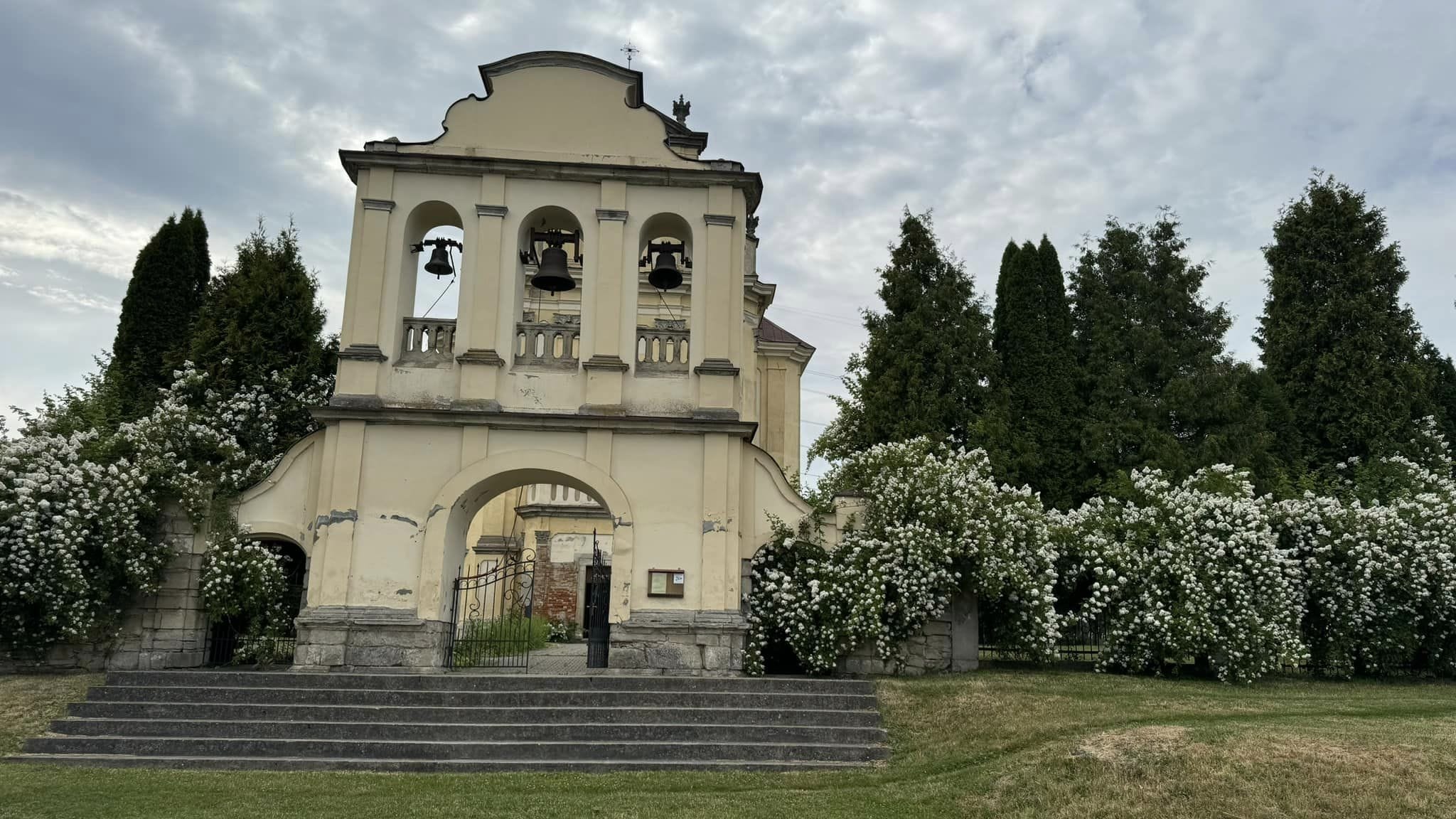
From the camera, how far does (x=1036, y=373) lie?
2194 centimetres

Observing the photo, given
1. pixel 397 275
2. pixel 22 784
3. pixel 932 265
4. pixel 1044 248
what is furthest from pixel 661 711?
pixel 1044 248

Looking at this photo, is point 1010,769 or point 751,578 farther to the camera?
point 751,578

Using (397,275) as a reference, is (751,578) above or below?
below

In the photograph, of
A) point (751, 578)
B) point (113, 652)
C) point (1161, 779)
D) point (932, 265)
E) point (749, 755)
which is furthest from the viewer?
point (932, 265)

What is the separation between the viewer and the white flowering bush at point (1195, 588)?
13.8 metres

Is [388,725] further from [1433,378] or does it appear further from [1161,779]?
[1433,378]

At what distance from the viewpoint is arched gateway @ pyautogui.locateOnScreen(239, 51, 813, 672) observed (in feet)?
42.4

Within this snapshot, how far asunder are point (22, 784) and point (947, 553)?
10.6m

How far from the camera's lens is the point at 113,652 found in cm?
1301

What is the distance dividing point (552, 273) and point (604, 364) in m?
1.45

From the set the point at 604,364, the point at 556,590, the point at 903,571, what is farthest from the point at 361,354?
the point at 556,590

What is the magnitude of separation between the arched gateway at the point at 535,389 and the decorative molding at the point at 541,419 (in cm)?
3

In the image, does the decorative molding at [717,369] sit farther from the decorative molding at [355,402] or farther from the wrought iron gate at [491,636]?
the decorative molding at [355,402]

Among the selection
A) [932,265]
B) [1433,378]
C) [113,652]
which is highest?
[932,265]
